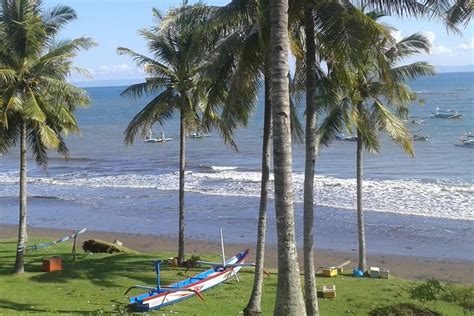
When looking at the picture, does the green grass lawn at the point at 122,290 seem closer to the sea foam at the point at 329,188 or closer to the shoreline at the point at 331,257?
the shoreline at the point at 331,257

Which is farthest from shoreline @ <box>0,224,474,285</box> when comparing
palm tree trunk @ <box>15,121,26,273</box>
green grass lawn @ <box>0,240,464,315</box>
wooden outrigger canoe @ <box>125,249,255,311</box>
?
palm tree trunk @ <box>15,121,26,273</box>

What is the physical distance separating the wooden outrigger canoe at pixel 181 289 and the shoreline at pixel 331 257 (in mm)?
4405

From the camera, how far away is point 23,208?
59.8 feet

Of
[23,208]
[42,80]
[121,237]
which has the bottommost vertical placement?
[121,237]

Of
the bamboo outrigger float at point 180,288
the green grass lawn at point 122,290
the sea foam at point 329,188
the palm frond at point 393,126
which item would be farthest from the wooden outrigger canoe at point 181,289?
the sea foam at point 329,188

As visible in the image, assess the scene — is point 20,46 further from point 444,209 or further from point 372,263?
point 444,209

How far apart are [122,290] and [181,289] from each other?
2.10 metres

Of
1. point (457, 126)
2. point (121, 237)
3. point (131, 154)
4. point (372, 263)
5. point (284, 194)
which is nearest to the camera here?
point (284, 194)

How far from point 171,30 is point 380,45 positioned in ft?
30.6

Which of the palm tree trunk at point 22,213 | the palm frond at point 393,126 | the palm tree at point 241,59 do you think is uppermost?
the palm tree at point 241,59

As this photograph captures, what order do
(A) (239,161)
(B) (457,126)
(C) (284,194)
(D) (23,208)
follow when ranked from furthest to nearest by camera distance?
(B) (457,126) < (A) (239,161) < (D) (23,208) < (C) (284,194)

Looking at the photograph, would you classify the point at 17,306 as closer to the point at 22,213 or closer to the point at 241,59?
the point at 22,213

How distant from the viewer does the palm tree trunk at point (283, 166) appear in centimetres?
870

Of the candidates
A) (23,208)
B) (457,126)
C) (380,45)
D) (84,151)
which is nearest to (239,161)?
(84,151)
